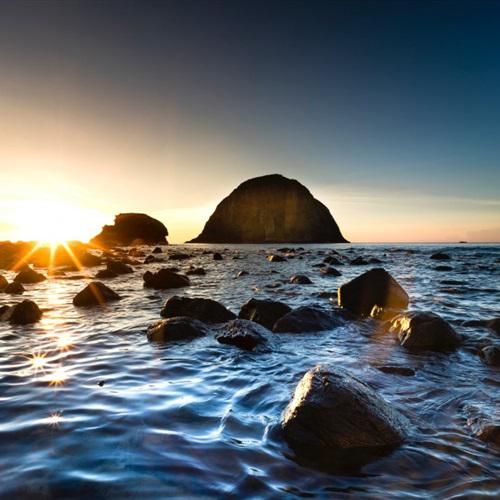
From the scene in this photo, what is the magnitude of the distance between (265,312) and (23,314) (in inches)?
256

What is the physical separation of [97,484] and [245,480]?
1238mm

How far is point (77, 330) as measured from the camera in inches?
377

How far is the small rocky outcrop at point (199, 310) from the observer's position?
10.3 meters

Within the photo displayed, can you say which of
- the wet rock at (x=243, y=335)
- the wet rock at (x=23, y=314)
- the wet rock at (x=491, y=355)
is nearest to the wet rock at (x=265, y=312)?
the wet rock at (x=243, y=335)


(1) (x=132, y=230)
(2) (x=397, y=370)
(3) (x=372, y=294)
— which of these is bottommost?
(2) (x=397, y=370)

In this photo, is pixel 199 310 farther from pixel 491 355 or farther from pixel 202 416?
pixel 491 355

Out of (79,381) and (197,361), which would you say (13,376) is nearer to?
(79,381)

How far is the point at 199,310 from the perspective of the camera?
10.4 meters

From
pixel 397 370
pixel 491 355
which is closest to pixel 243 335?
pixel 397 370

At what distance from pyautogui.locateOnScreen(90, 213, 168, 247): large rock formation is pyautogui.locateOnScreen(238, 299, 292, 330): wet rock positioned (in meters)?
145

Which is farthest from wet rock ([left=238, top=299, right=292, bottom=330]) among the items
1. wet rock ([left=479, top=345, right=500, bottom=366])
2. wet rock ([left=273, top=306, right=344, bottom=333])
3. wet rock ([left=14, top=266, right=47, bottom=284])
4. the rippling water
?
wet rock ([left=14, top=266, right=47, bottom=284])

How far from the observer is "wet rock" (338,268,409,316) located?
11969 mm

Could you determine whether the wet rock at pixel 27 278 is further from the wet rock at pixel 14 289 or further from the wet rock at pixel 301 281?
the wet rock at pixel 301 281

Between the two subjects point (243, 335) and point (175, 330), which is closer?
point (243, 335)
